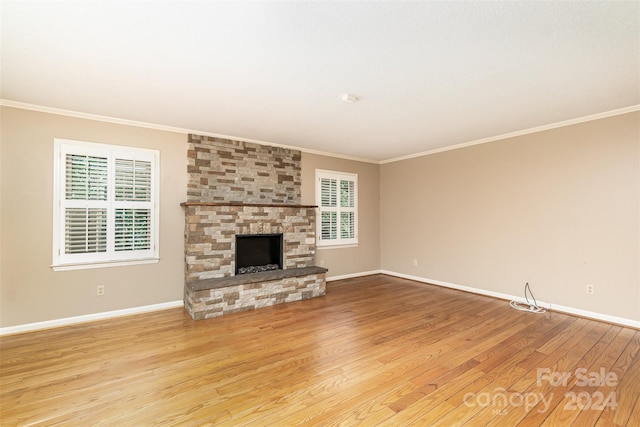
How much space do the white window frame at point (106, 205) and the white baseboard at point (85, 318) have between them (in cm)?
62

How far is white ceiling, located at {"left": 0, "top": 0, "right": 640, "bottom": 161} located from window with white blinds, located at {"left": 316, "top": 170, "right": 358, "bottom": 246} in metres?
2.00

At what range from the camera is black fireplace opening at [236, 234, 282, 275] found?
15.0 feet

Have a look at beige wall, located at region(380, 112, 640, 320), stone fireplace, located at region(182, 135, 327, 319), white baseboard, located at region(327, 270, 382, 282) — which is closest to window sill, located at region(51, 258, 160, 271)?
stone fireplace, located at region(182, 135, 327, 319)

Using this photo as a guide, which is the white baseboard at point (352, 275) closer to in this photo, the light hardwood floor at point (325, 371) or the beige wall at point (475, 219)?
the beige wall at point (475, 219)

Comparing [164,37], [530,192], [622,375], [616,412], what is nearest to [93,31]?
[164,37]

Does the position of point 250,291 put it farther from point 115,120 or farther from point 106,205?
point 115,120

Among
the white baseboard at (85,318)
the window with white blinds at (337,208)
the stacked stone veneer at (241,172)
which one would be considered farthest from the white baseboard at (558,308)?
the white baseboard at (85,318)

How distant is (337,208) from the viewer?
19.4 ft

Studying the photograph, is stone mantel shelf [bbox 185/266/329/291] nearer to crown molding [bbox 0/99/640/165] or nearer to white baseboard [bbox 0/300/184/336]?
white baseboard [bbox 0/300/184/336]

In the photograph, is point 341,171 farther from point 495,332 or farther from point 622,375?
point 622,375

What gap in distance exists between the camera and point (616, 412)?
191 centimetres

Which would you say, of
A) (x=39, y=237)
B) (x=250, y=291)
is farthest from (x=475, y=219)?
(x=39, y=237)

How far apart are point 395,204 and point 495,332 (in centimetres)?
339

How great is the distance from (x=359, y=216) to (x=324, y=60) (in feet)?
13.8
